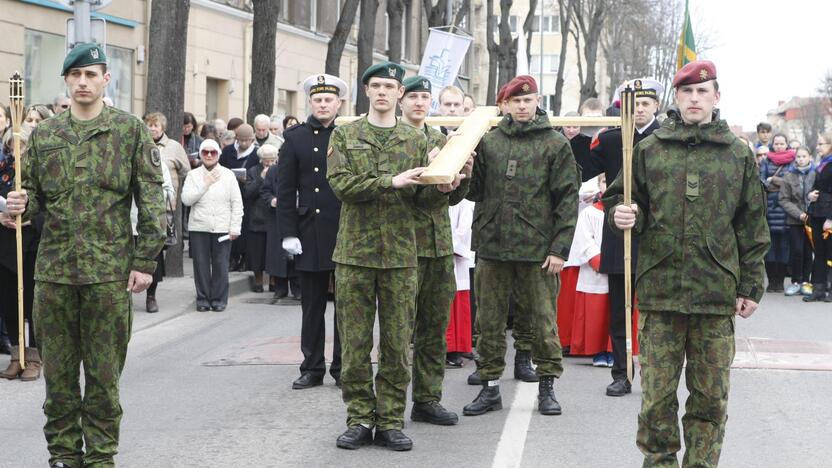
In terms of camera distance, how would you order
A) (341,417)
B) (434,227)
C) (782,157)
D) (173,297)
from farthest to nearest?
1. (782,157)
2. (173,297)
3. (341,417)
4. (434,227)

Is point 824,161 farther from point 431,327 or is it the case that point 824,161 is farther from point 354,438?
point 354,438

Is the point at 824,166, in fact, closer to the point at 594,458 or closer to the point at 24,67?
the point at 594,458

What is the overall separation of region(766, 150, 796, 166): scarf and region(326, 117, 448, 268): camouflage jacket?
11.1 m

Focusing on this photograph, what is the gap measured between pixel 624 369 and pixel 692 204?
3.40m

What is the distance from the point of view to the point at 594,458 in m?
6.95

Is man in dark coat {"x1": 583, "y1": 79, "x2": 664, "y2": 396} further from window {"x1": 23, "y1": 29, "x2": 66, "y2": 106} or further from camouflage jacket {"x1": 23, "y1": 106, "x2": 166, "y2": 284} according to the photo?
window {"x1": 23, "y1": 29, "x2": 66, "y2": 106}

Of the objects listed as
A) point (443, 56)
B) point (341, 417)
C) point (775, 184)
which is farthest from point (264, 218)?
point (443, 56)

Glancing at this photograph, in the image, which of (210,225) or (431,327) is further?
(210,225)

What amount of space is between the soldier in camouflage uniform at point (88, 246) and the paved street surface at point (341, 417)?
725mm

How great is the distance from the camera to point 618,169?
891cm

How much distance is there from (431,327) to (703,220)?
2.43m

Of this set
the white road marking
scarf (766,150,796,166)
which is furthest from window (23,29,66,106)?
the white road marking

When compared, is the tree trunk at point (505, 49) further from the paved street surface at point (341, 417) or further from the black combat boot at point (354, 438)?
the black combat boot at point (354, 438)

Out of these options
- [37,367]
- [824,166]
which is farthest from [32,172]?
[824,166]
